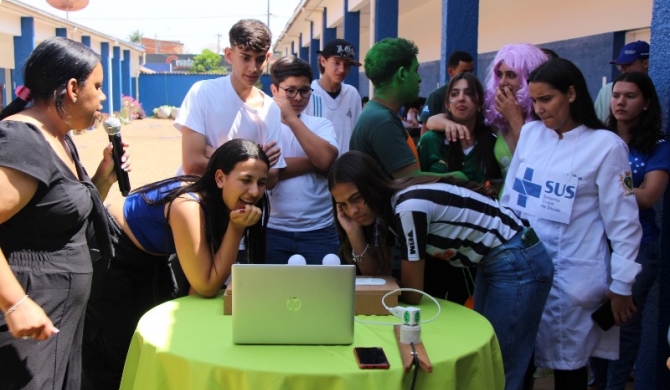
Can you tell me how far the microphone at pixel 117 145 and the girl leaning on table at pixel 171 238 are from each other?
0.35ft

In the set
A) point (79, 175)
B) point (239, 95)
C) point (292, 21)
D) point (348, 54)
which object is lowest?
point (79, 175)

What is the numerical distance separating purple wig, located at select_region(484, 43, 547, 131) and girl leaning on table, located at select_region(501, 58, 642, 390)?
0.58 m

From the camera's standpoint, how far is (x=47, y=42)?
8.09ft

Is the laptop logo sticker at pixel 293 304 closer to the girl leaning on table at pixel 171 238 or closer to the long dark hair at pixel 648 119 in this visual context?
the girl leaning on table at pixel 171 238

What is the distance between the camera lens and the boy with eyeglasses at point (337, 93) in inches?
193

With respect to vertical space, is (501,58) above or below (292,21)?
below

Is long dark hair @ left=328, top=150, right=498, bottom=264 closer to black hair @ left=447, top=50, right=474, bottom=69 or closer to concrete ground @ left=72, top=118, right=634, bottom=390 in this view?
black hair @ left=447, top=50, right=474, bottom=69

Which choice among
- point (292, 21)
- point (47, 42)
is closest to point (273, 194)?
point (47, 42)

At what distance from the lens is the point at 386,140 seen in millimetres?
3418

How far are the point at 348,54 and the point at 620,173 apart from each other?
2.38 meters

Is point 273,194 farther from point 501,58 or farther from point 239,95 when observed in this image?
point 501,58

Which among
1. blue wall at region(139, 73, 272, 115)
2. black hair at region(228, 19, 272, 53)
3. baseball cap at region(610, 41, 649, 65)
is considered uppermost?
blue wall at region(139, 73, 272, 115)

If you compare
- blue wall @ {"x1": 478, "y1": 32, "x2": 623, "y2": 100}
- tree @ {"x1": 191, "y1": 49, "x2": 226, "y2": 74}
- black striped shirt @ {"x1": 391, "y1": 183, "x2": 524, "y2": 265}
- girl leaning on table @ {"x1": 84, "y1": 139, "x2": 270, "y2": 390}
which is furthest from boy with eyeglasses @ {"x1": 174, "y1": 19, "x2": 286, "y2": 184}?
tree @ {"x1": 191, "y1": 49, "x2": 226, "y2": 74}

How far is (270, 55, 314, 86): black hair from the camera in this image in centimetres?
403
